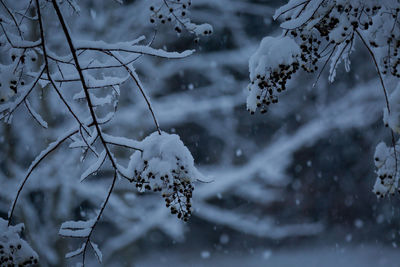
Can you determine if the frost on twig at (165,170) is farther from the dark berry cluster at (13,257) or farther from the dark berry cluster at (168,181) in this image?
the dark berry cluster at (13,257)

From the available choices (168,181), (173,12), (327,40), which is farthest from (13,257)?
(327,40)

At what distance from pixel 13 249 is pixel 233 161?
31.2ft

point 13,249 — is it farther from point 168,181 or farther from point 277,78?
point 277,78

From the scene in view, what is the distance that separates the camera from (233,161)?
1123 cm

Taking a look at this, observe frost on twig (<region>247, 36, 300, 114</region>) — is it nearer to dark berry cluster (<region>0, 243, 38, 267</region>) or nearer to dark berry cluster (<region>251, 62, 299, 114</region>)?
dark berry cluster (<region>251, 62, 299, 114</region>)

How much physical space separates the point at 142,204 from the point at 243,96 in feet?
12.4

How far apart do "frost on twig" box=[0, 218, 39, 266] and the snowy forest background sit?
18.3 feet

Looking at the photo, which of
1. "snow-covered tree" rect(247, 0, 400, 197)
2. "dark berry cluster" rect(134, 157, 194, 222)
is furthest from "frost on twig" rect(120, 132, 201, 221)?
"snow-covered tree" rect(247, 0, 400, 197)

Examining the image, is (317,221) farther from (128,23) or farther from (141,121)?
(128,23)

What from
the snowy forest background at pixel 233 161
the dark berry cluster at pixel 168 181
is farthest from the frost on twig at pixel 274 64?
the snowy forest background at pixel 233 161

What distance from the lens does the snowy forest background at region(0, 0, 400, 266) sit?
8.45m

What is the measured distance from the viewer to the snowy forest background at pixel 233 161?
8445 millimetres

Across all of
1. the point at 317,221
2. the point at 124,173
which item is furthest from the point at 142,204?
the point at 124,173

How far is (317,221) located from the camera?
13.4 m
